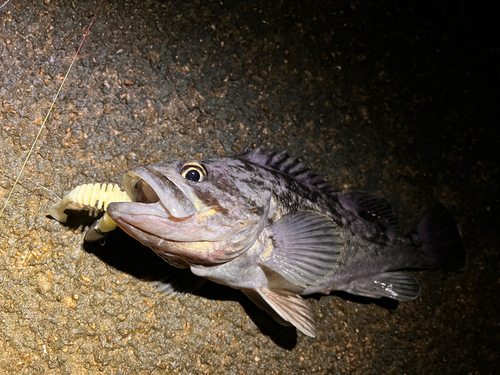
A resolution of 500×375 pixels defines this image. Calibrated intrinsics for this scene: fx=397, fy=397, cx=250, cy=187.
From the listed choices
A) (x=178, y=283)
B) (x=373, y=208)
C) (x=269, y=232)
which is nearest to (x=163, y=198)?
(x=269, y=232)

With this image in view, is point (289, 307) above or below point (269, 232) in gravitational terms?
below

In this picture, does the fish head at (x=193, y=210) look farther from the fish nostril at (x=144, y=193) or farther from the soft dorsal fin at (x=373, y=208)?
the soft dorsal fin at (x=373, y=208)

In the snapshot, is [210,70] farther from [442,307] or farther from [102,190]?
[442,307]

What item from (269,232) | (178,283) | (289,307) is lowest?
(178,283)

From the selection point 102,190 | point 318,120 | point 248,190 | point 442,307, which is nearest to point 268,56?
point 318,120

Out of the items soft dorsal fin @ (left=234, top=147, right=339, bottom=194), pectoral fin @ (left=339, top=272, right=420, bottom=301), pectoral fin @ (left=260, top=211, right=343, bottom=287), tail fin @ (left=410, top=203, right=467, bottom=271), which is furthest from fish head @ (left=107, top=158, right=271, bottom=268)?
tail fin @ (left=410, top=203, right=467, bottom=271)

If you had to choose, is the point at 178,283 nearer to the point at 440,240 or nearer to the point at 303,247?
the point at 303,247

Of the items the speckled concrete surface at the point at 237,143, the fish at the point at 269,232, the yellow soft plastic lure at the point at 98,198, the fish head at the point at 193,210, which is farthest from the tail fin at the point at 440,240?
the yellow soft plastic lure at the point at 98,198

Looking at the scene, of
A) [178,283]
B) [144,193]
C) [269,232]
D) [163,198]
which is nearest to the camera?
[163,198]
